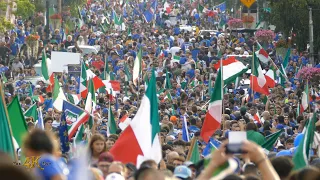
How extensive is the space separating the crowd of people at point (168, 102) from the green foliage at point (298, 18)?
64 centimetres

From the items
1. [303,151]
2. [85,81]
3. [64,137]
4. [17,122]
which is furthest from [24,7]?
[303,151]

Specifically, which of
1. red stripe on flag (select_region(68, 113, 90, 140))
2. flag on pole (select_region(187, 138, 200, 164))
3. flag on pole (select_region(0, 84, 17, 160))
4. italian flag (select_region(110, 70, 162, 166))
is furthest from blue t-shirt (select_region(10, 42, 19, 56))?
italian flag (select_region(110, 70, 162, 166))

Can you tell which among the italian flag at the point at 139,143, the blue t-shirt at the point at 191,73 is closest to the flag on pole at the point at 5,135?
the italian flag at the point at 139,143

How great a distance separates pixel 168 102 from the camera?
77.5 ft

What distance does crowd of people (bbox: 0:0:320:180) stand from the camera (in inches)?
311

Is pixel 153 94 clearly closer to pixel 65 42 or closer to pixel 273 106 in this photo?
pixel 273 106

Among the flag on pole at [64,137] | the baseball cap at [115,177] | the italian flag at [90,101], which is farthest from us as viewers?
the italian flag at [90,101]

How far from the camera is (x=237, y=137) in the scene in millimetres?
7355

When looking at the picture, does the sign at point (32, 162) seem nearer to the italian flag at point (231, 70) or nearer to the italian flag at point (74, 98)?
the italian flag at point (231, 70)

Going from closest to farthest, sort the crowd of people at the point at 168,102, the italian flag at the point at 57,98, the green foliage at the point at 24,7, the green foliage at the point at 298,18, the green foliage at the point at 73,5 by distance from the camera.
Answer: the crowd of people at the point at 168,102
the italian flag at the point at 57,98
the green foliage at the point at 298,18
the green foliage at the point at 24,7
the green foliage at the point at 73,5

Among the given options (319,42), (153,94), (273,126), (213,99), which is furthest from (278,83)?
(153,94)

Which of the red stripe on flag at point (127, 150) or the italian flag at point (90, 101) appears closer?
the red stripe on flag at point (127, 150)

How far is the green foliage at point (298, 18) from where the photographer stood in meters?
31.4

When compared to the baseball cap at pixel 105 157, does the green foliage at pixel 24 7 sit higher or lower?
lower
